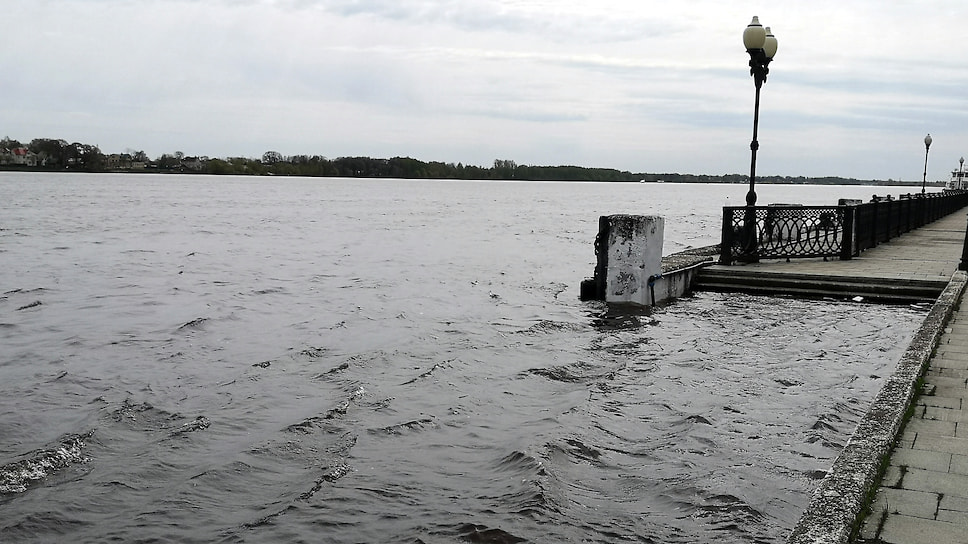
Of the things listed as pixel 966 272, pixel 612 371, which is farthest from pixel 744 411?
pixel 966 272

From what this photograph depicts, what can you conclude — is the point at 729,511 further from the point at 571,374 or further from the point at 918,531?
the point at 571,374

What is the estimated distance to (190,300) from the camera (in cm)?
1678

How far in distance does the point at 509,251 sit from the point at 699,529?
26.3m

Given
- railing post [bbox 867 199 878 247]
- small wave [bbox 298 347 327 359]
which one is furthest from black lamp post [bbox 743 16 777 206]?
small wave [bbox 298 347 327 359]

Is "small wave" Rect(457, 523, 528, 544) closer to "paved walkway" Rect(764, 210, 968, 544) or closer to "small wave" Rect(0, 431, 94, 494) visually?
"paved walkway" Rect(764, 210, 968, 544)

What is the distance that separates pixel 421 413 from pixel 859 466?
4544mm

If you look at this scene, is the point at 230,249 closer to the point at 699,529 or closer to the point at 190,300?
the point at 190,300

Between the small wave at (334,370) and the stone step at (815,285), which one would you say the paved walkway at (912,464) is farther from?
the small wave at (334,370)

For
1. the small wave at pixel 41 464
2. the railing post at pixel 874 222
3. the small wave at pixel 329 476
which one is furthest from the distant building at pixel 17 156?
the small wave at pixel 329 476

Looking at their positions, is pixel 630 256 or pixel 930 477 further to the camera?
pixel 630 256

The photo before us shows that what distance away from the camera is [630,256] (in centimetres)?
1391

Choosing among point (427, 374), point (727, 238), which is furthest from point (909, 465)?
point (727, 238)

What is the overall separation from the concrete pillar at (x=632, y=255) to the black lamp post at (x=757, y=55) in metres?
3.85

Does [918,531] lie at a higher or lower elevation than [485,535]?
higher
